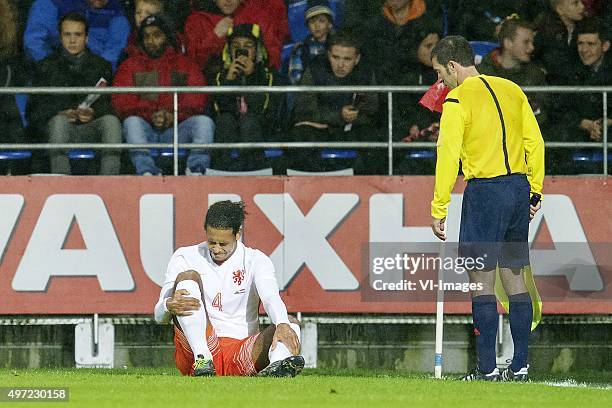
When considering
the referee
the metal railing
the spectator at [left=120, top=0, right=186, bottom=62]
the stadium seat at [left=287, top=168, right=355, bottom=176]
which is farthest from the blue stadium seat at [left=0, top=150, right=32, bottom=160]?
the referee

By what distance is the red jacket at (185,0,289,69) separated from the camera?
1386 cm

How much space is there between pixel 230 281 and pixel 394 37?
169 inches

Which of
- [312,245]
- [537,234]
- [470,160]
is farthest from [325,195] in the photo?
[470,160]

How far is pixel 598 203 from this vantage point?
1288 centimetres

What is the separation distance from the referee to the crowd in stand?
10.5 ft

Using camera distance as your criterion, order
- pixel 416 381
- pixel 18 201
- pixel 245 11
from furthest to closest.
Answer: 1. pixel 245 11
2. pixel 18 201
3. pixel 416 381

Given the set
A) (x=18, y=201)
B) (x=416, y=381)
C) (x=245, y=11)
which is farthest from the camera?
(x=245, y=11)

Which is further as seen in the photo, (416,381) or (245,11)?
(245,11)

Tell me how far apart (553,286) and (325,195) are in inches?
81.3

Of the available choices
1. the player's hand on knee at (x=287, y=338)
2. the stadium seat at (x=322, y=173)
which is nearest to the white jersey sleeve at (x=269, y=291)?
the player's hand on knee at (x=287, y=338)

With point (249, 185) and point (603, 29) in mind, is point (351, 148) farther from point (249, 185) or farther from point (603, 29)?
point (603, 29)

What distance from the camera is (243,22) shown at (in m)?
14.0

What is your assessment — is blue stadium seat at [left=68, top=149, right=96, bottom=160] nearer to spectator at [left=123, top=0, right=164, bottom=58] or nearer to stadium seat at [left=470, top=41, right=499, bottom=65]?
spectator at [left=123, top=0, right=164, bottom=58]

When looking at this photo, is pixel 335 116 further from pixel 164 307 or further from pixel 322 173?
pixel 164 307
